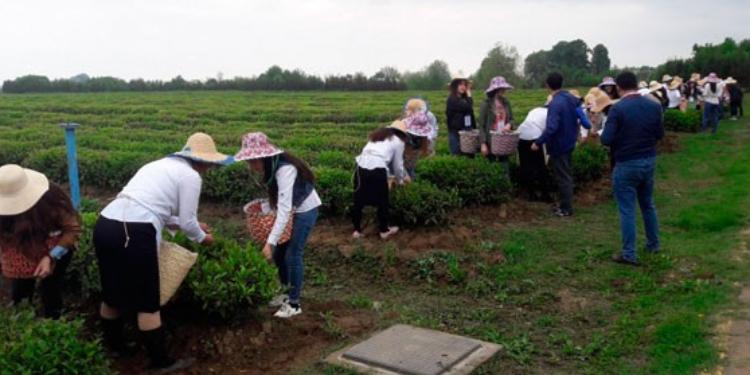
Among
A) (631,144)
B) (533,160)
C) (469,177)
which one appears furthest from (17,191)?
(533,160)

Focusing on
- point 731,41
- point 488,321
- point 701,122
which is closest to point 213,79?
point 731,41

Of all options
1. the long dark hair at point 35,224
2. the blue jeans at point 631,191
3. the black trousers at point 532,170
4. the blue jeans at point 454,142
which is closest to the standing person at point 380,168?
the blue jeans at point 631,191

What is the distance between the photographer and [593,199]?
416 inches

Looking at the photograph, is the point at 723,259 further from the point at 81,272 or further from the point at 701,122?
the point at 701,122

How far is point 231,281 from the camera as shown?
4.99m

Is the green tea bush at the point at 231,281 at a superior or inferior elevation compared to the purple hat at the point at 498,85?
inferior

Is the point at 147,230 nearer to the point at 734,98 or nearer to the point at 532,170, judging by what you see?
the point at 532,170

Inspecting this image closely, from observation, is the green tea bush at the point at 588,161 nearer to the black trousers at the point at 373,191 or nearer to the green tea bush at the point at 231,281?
the black trousers at the point at 373,191

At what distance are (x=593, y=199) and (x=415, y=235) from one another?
12.6 ft

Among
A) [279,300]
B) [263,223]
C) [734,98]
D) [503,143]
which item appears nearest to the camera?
[263,223]

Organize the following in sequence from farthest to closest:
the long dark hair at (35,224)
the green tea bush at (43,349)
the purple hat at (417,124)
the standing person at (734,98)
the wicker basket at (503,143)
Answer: the standing person at (734,98) < the wicker basket at (503,143) < the purple hat at (417,124) < the long dark hair at (35,224) < the green tea bush at (43,349)

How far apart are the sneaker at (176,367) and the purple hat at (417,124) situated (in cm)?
412

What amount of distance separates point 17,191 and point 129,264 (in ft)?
2.82

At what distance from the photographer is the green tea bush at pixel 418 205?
797cm
